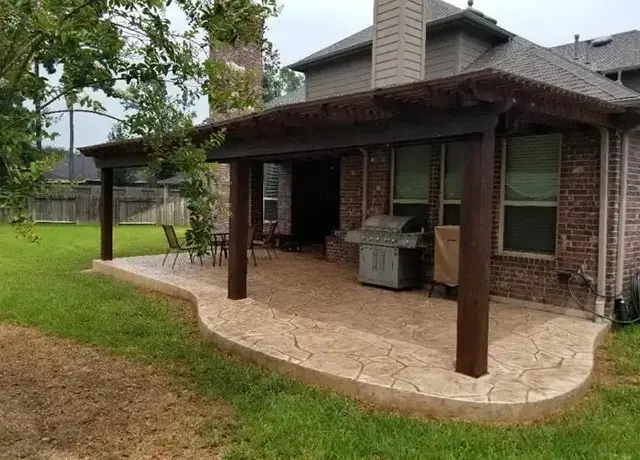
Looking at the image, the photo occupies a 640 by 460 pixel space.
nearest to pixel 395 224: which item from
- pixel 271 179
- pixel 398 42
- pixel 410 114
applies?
pixel 398 42

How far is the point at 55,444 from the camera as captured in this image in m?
3.29

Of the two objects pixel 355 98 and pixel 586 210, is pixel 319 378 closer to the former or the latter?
pixel 355 98

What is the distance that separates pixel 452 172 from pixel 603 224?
7.28 feet

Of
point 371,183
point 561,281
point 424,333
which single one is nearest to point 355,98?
point 424,333

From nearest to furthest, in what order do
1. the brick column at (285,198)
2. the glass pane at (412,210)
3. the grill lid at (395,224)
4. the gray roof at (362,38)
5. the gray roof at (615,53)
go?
the grill lid at (395,224) < the glass pane at (412,210) < the gray roof at (362,38) < the gray roof at (615,53) < the brick column at (285,198)

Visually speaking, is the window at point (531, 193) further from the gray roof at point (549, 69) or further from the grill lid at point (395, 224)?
the grill lid at point (395, 224)

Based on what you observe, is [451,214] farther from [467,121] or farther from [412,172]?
[467,121]

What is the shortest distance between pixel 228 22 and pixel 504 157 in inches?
181

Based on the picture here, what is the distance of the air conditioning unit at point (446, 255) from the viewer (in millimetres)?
6727

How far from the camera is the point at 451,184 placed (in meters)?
7.34

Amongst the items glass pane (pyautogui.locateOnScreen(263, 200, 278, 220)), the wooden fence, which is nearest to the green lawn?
glass pane (pyautogui.locateOnScreen(263, 200, 278, 220))

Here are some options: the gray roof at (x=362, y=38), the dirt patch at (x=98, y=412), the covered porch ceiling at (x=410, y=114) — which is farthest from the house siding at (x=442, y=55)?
the dirt patch at (x=98, y=412)

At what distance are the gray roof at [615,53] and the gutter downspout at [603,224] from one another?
475 cm

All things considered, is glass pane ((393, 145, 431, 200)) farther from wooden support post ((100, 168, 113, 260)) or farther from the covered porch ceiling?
wooden support post ((100, 168, 113, 260))
